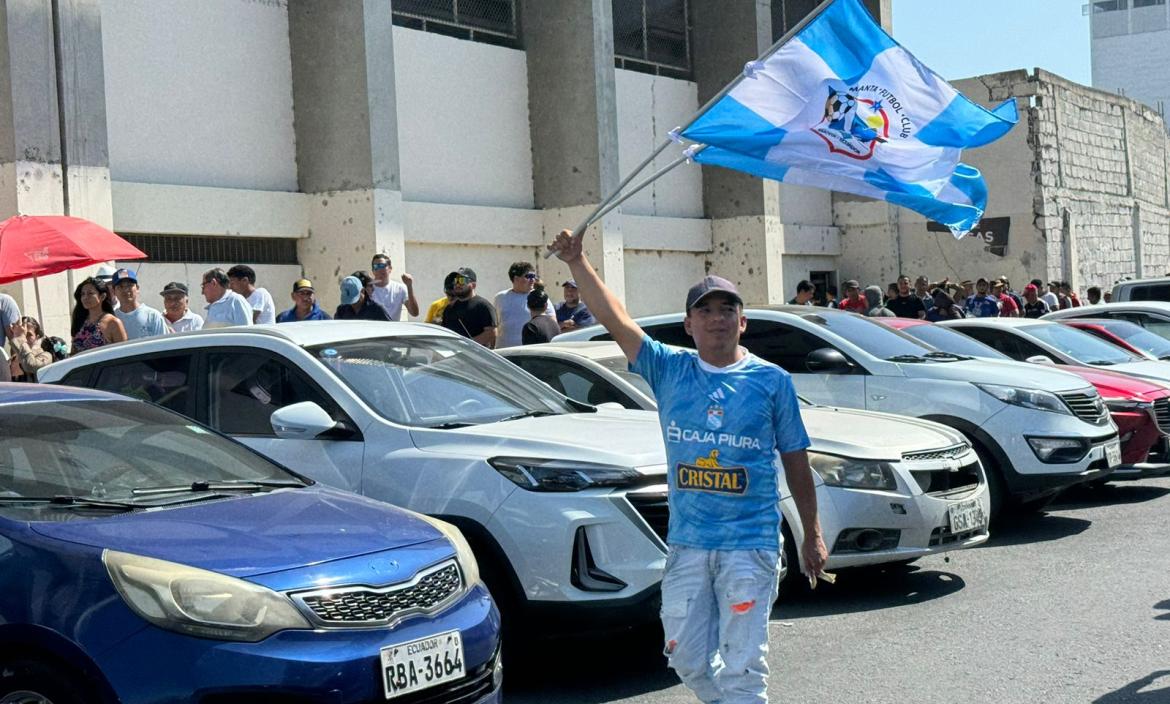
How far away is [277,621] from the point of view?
4391 millimetres

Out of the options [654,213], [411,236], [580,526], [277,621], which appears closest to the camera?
[277,621]

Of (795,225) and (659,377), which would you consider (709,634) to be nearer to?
(659,377)

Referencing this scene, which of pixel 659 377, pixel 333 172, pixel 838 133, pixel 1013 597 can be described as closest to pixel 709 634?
pixel 659 377

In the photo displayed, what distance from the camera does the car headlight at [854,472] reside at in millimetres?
7910

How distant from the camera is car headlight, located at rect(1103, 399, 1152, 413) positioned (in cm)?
1178

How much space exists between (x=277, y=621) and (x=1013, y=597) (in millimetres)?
4944

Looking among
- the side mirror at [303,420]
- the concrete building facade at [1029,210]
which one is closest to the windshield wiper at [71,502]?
the side mirror at [303,420]

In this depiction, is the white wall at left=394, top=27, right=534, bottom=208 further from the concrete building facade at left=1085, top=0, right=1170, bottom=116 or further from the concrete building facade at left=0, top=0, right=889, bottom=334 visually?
the concrete building facade at left=1085, top=0, right=1170, bottom=116

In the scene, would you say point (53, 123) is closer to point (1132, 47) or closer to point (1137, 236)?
point (1137, 236)

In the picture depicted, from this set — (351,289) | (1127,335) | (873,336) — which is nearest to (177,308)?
(351,289)

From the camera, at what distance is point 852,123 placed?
28.8 feet

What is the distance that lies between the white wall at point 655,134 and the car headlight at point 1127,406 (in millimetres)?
14078

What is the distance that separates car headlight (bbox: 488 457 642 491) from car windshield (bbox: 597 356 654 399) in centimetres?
287

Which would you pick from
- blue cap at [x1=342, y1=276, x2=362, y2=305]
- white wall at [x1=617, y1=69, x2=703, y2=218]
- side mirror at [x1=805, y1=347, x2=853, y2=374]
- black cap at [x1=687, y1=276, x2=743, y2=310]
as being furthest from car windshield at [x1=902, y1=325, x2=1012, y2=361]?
white wall at [x1=617, y1=69, x2=703, y2=218]
